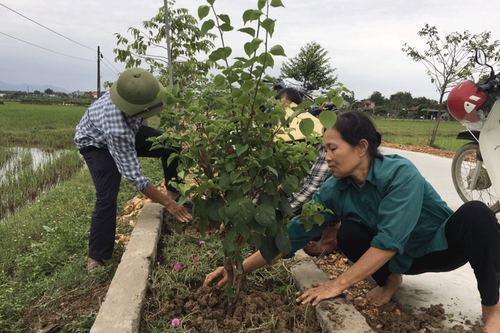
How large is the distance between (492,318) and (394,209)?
2.23 ft

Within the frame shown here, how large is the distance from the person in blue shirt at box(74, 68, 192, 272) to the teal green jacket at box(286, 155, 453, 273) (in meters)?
1.15

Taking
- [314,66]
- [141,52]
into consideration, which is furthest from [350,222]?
[314,66]

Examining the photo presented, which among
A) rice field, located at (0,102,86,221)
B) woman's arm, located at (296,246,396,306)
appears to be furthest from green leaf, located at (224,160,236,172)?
rice field, located at (0,102,86,221)

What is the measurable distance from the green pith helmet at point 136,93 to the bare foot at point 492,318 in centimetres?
222

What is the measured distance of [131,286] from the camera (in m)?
1.87

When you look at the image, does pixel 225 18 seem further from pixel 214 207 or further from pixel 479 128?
pixel 479 128

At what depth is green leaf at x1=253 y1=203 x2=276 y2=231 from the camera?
1317mm

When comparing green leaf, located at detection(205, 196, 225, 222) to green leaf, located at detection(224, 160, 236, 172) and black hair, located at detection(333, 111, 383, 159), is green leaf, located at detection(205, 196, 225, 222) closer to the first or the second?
green leaf, located at detection(224, 160, 236, 172)

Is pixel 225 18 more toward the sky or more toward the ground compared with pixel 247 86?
more toward the sky

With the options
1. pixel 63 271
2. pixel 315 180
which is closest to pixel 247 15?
pixel 315 180

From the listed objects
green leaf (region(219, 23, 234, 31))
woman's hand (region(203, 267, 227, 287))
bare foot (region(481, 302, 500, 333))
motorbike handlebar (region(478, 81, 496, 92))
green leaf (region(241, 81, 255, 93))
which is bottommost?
woman's hand (region(203, 267, 227, 287))

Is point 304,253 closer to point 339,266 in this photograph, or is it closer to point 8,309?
point 339,266

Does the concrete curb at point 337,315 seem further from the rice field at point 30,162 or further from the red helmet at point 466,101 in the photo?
the rice field at point 30,162

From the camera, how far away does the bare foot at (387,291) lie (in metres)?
1.89
